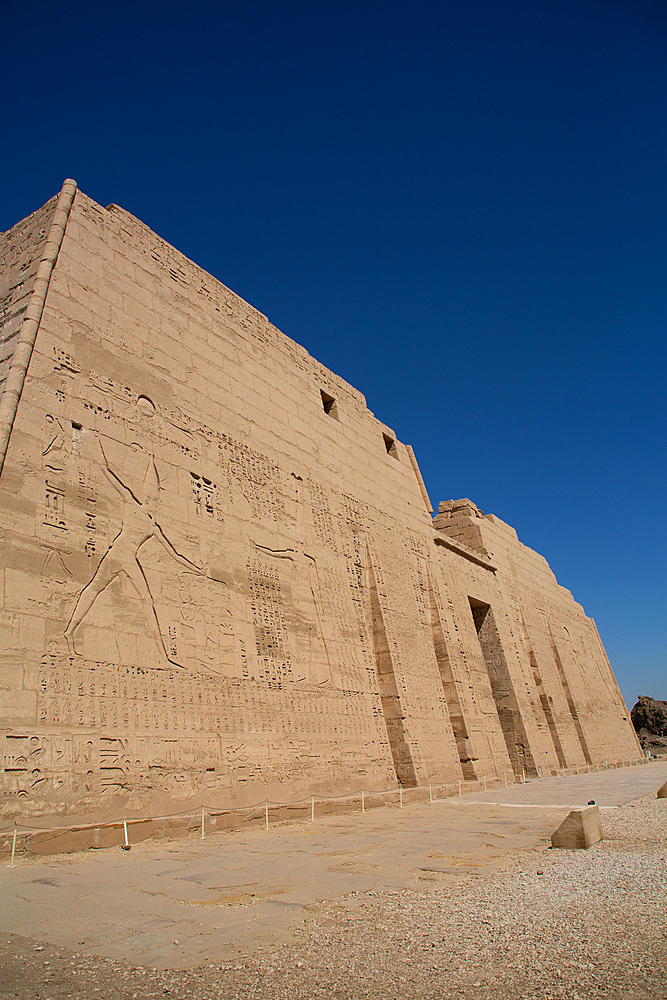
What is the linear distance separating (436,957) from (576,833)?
2334 mm

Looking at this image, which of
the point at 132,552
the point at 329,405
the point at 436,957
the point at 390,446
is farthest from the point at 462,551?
the point at 436,957

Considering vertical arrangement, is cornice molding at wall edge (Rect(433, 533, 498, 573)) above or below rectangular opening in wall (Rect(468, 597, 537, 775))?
above

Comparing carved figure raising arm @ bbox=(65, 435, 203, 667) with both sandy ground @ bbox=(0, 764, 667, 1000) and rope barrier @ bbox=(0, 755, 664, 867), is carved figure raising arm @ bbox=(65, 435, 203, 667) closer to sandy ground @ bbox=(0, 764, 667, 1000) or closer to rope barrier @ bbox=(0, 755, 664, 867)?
rope barrier @ bbox=(0, 755, 664, 867)

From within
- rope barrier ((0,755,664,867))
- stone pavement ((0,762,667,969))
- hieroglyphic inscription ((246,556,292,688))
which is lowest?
stone pavement ((0,762,667,969))

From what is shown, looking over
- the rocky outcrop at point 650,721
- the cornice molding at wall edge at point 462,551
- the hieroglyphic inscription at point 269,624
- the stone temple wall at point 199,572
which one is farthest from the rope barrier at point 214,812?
the rocky outcrop at point 650,721

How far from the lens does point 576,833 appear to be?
3771 millimetres

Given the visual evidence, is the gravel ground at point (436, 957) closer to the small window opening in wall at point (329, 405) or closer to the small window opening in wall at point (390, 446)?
the small window opening in wall at point (329, 405)

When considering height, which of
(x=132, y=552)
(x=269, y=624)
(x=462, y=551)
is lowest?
(x=269, y=624)

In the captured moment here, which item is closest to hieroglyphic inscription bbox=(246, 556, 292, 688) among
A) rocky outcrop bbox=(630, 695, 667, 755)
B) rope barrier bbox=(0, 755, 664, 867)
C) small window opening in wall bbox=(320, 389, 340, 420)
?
rope barrier bbox=(0, 755, 664, 867)

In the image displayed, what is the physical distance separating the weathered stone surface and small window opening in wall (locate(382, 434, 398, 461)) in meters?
9.00

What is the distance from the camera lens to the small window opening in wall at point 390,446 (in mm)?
12438

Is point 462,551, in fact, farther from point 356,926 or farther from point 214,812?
point 356,926

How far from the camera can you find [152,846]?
4.62 m

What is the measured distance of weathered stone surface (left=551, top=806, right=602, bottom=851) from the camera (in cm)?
376
